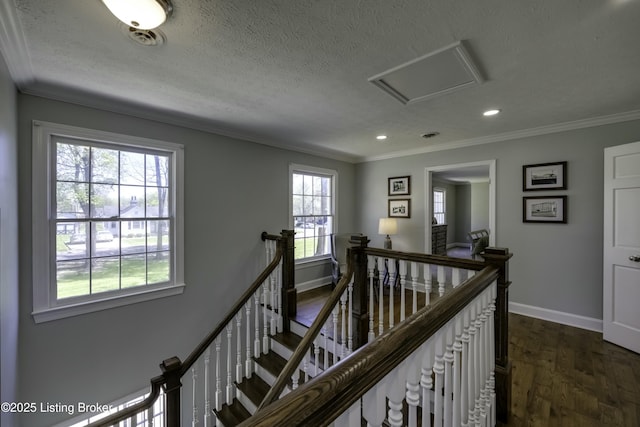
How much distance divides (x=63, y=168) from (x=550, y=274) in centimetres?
521

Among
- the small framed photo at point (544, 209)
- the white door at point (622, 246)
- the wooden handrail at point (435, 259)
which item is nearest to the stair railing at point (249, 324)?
the wooden handrail at point (435, 259)

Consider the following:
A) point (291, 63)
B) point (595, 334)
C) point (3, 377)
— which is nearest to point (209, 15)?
point (291, 63)

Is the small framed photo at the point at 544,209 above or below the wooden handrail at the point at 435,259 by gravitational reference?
above

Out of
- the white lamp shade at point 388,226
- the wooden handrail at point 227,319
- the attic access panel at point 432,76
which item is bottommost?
the wooden handrail at point 227,319

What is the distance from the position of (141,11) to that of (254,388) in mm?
2954

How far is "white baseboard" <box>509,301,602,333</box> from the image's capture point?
292cm

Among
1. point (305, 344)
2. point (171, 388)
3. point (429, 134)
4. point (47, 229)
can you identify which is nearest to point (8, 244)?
point (47, 229)

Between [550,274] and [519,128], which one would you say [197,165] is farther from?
[550,274]

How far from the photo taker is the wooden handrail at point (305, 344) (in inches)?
65.6

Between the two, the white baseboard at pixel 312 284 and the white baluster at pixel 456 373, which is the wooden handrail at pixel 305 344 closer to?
the white baluster at pixel 456 373

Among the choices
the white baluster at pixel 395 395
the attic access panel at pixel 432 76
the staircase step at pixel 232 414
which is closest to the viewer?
the white baluster at pixel 395 395

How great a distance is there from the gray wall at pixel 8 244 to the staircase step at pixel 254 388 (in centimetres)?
159

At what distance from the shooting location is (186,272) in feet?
9.75

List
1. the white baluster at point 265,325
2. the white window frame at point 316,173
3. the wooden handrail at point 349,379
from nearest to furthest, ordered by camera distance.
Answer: the wooden handrail at point 349,379 → the white baluster at point 265,325 → the white window frame at point 316,173
